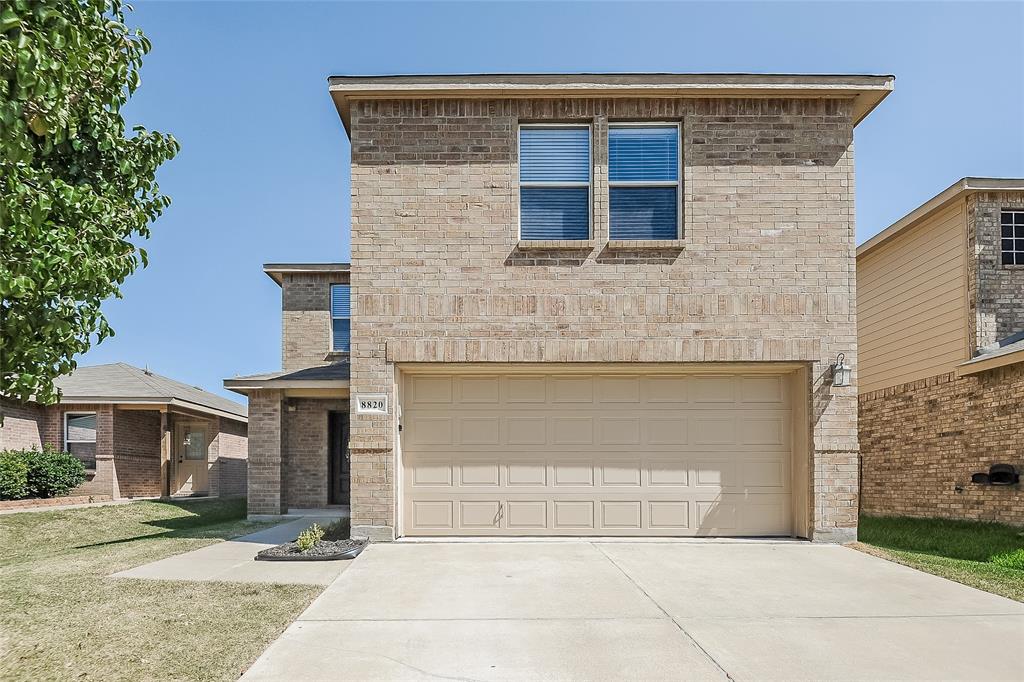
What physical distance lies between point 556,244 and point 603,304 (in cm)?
103

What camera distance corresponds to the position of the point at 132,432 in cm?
2012

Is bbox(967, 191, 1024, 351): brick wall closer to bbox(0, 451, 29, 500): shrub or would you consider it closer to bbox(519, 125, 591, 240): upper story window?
bbox(519, 125, 591, 240): upper story window

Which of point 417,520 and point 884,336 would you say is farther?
point 884,336

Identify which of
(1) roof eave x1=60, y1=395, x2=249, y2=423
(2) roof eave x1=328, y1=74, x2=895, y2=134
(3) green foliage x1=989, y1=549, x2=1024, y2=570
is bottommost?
(3) green foliage x1=989, y1=549, x2=1024, y2=570

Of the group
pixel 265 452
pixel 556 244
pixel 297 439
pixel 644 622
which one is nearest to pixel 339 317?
pixel 297 439

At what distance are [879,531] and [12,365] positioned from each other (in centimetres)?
1299

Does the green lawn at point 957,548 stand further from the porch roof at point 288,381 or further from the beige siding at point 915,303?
the porch roof at point 288,381

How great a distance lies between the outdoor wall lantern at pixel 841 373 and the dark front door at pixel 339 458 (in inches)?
418

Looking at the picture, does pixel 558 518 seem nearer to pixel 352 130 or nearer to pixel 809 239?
pixel 809 239

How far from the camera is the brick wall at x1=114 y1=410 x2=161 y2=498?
63.6 ft

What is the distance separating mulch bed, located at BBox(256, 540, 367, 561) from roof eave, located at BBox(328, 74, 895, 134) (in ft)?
19.5

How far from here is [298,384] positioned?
15047mm

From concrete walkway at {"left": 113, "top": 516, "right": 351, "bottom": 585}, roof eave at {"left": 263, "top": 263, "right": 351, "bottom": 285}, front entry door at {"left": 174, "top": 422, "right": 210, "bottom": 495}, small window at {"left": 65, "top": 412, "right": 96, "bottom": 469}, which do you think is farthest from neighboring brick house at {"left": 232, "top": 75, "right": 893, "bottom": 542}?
front entry door at {"left": 174, "top": 422, "right": 210, "bottom": 495}

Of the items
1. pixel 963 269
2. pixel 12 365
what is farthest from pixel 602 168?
pixel 963 269
